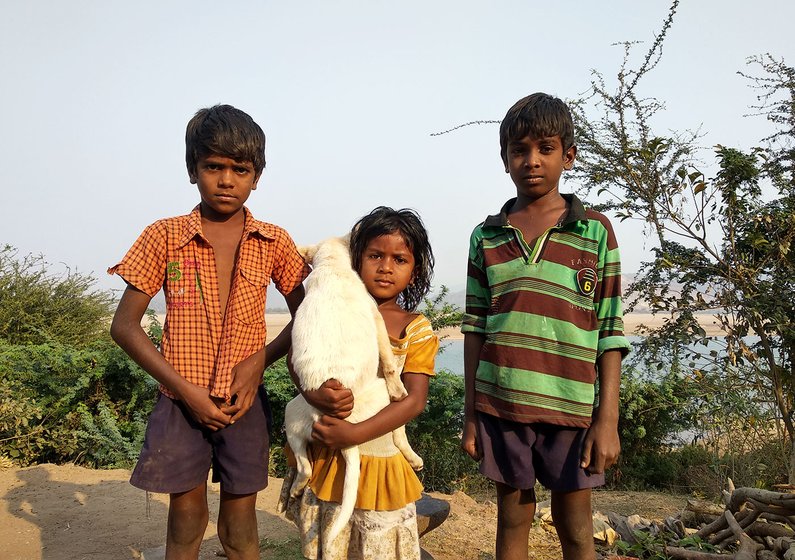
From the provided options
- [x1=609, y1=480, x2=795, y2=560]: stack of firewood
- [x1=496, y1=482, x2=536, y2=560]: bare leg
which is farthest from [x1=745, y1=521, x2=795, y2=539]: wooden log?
[x1=496, y1=482, x2=536, y2=560]: bare leg

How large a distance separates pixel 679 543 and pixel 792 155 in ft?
11.5

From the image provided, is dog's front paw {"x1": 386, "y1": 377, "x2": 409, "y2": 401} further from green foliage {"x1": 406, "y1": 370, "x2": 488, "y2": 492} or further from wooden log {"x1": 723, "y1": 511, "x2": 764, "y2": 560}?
green foliage {"x1": 406, "y1": 370, "x2": 488, "y2": 492}

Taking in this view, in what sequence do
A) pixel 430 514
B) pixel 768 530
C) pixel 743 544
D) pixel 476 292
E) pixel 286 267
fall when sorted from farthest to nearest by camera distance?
pixel 430 514, pixel 768 530, pixel 743 544, pixel 286 267, pixel 476 292

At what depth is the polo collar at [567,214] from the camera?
7.33ft

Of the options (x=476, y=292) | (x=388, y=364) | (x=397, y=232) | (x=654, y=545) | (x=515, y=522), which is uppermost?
(x=397, y=232)

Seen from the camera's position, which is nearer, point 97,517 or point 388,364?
point 388,364

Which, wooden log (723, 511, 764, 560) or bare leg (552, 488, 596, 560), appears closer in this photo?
bare leg (552, 488, 596, 560)

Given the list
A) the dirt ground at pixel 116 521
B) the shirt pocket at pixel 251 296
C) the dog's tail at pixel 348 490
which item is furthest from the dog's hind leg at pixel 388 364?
the dirt ground at pixel 116 521

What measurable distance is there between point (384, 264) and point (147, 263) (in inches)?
34.5

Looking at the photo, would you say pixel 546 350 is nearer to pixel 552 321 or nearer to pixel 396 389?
pixel 552 321

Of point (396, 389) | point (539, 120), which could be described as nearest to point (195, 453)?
point (396, 389)

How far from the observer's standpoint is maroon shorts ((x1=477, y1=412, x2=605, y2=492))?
2.15 meters

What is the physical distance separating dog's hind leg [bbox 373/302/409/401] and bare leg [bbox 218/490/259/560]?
684mm

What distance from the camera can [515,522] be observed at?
224cm
